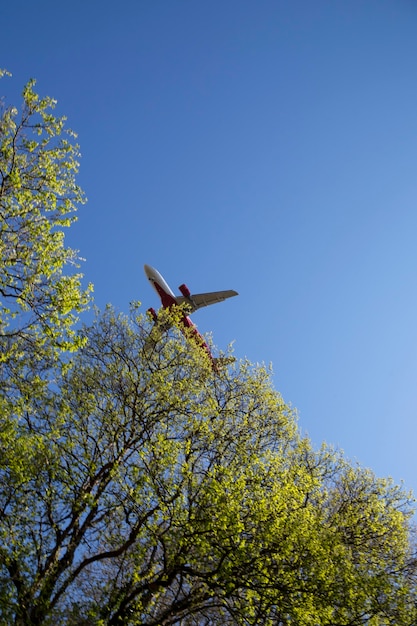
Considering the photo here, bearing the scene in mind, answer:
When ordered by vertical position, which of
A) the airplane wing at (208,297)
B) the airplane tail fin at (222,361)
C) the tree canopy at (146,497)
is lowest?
the tree canopy at (146,497)

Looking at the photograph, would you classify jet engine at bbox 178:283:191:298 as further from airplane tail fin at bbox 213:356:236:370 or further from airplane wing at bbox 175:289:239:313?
airplane tail fin at bbox 213:356:236:370

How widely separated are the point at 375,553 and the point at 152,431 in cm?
860

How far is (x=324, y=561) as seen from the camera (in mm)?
12742

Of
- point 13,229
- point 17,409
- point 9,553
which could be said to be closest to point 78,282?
point 13,229

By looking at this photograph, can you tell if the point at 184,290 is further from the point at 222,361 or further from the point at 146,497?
the point at 146,497

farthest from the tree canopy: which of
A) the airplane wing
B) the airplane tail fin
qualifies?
the airplane wing

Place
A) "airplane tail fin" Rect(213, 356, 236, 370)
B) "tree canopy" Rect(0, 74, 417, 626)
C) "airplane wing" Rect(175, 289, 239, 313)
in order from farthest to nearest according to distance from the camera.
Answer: "airplane wing" Rect(175, 289, 239, 313)
"airplane tail fin" Rect(213, 356, 236, 370)
"tree canopy" Rect(0, 74, 417, 626)

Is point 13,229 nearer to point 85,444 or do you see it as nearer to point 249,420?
point 85,444

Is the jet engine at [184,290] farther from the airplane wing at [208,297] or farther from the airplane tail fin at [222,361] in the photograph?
the airplane tail fin at [222,361]

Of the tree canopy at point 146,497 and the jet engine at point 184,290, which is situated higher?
the jet engine at point 184,290

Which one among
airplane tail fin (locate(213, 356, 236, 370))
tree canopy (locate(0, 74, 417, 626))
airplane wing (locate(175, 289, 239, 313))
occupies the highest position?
airplane wing (locate(175, 289, 239, 313))

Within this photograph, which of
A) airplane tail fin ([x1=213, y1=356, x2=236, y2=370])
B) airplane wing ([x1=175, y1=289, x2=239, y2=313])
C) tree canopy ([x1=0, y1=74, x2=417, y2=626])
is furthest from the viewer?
airplane wing ([x1=175, y1=289, x2=239, y2=313])

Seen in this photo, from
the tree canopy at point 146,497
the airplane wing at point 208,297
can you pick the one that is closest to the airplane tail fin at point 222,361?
the tree canopy at point 146,497

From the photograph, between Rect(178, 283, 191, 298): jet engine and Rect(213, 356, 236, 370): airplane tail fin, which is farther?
Rect(178, 283, 191, 298): jet engine
